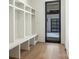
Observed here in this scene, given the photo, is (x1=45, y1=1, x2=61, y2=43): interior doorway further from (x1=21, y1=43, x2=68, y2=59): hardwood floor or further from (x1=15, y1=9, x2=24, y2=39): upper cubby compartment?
(x1=15, y1=9, x2=24, y2=39): upper cubby compartment

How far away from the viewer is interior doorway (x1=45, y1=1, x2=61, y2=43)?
611 cm

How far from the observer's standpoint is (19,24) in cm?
401

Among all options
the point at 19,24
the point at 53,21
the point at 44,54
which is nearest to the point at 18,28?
the point at 19,24

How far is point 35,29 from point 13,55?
9.62 ft

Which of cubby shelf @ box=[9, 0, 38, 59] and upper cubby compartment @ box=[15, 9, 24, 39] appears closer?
cubby shelf @ box=[9, 0, 38, 59]

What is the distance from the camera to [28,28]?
4957mm

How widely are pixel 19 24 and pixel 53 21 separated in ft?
9.62

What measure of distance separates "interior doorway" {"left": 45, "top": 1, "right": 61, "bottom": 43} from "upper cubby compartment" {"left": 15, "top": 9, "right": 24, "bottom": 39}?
2449 millimetres

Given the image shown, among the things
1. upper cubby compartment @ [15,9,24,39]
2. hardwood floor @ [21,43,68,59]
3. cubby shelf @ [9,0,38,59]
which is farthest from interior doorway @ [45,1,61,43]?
upper cubby compartment @ [15,9,24,39]

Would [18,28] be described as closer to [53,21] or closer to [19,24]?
[19,24]
